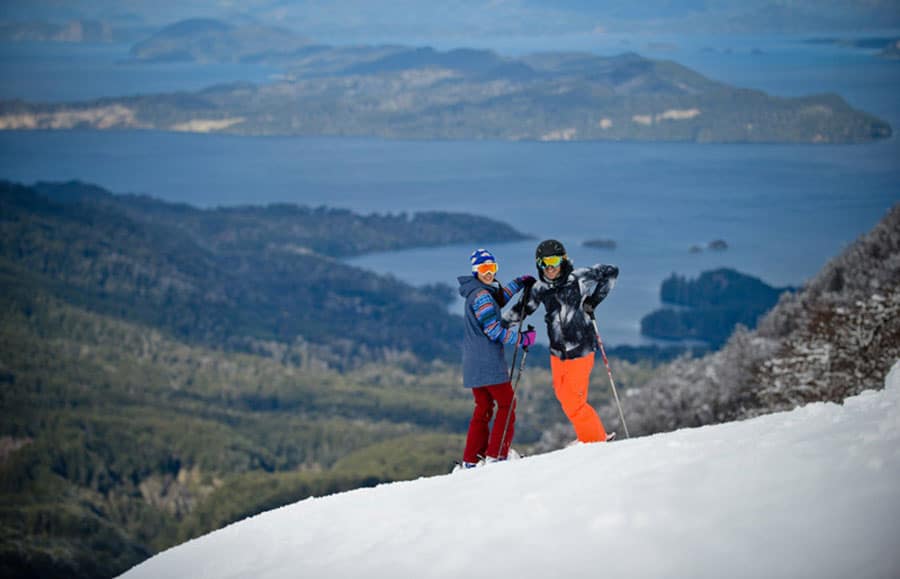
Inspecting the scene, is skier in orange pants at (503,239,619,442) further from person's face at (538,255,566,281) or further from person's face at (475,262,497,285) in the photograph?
person's face at (475,262,497,285)

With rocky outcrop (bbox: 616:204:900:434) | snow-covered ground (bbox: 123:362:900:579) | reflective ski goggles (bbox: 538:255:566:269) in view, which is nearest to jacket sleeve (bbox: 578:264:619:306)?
reflective ski goggles (bbox: 538:255:566:269)

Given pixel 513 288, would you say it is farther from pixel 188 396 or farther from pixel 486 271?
pixel 188 396

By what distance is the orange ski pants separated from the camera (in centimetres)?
920

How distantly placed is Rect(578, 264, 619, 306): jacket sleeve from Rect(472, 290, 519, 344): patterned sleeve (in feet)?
2.28

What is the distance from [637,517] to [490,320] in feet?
9.35

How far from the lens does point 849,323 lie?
21.3m

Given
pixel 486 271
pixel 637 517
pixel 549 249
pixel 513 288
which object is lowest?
pixel 637 517

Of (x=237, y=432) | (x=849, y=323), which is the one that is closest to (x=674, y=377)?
(x=849, y=323)

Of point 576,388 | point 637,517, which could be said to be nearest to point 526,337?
point 576,388

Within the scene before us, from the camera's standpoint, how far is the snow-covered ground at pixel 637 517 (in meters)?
5.97

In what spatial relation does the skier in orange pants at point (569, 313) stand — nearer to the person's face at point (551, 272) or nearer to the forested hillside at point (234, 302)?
the person's face at point (551, 272)

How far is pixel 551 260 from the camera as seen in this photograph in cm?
907

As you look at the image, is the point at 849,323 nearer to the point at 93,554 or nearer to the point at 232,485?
the point at 93,554

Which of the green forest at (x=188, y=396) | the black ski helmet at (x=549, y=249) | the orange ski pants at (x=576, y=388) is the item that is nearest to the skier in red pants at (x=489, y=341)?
the black ski helmet at (x=549, y=249)
